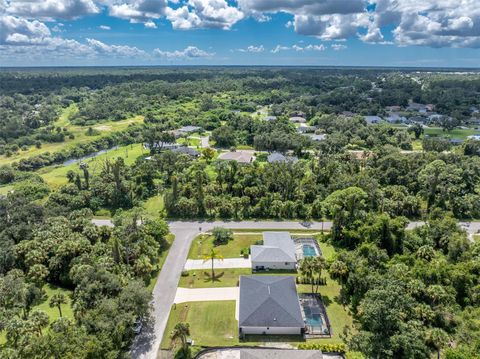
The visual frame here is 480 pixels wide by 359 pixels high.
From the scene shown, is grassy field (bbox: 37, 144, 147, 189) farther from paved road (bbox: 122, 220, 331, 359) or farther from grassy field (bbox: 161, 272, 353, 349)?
grassy field (bbox: 161, 272, 353, 349)

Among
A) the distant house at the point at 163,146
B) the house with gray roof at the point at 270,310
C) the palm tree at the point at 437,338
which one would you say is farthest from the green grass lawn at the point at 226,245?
the distant house at the point at 163,146

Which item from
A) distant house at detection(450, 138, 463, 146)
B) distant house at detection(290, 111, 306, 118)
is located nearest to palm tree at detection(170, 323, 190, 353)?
distant house at detection(450, 138, 463, 146)

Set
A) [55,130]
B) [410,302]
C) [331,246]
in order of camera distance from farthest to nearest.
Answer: [55,130] < [331,246] < [410,302]

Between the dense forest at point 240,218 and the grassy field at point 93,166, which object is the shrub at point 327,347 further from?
the grassy field at point 93,166

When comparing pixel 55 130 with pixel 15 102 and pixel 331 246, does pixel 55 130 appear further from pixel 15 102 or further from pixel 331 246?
A: pixel 331 246

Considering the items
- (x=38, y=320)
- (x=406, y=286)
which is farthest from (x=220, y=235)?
(x=38, y=320)

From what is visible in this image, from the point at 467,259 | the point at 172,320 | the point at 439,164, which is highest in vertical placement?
the point at 439,164

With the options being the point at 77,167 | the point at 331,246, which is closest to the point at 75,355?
the point at 331,246
